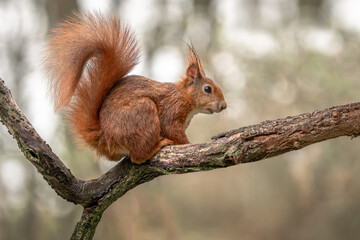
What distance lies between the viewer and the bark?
4.92 ft

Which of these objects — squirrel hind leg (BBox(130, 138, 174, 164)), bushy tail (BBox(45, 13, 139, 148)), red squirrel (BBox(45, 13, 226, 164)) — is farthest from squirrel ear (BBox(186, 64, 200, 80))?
squirrel hind leg (BBox(130, 138, 174, 164))

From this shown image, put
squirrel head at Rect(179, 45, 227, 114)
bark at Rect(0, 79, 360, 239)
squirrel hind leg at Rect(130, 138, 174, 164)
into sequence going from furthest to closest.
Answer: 1. squirrel head at Rect(179, 45, 227, 114)
2. squirrel hind leg at Rect(130, 138, 174, 164)
3. bark at Rect(0, 79, 360, 239)

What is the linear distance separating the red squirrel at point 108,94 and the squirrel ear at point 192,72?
215mm

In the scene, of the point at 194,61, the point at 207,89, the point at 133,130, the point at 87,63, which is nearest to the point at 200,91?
the point at 207,89

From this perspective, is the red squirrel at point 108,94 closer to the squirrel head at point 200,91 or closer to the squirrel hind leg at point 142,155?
the squirrel hind leg at point 142,155

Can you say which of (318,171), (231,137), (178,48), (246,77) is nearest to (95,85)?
(231,137)

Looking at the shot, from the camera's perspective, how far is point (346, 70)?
14.8ft

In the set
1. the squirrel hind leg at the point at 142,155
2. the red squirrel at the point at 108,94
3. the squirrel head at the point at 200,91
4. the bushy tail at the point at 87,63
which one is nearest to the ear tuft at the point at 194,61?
the squirrel head at the point at 200,91

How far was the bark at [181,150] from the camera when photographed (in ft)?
4.92

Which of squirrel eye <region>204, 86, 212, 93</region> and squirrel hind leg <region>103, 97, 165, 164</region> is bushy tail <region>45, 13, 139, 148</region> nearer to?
squirrel hind leg <region>103, 97, 165, 164</region>

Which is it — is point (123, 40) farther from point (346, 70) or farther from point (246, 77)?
point (346, 70)

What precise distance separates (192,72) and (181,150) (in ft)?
2.13

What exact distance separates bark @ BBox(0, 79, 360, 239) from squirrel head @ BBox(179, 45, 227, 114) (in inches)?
17.6

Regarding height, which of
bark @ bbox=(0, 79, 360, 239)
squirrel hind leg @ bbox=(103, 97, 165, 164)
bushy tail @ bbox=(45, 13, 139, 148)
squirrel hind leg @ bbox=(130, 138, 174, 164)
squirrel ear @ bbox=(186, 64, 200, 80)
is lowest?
bark @ bbox=(0, 79, 360, 239)
